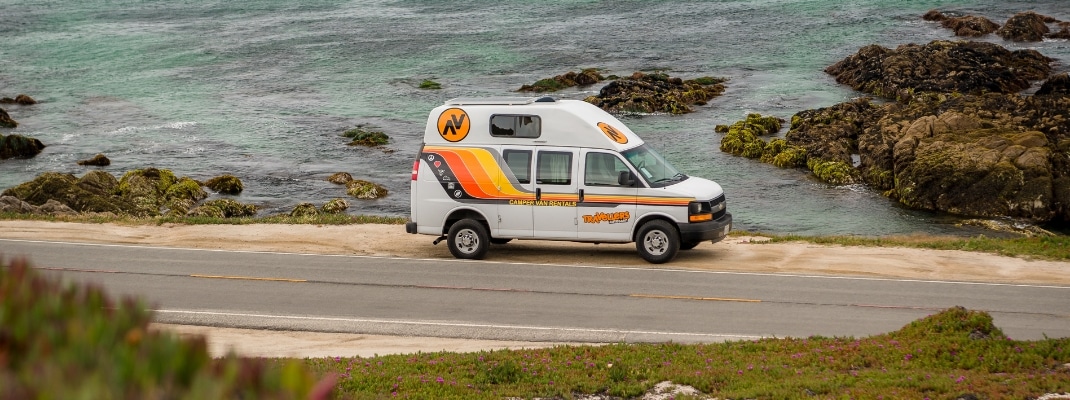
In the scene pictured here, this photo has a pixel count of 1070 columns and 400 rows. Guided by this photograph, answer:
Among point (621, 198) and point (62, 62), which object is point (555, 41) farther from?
point (621, 198)

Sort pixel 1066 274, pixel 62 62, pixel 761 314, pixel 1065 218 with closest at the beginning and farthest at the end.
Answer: pixel 761 314
pixel 1066 274
pixel 1065 218
pixel 62 62

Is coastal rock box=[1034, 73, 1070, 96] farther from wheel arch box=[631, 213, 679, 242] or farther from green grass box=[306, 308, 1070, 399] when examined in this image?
green grass box=[306, 308, 1070, 399]

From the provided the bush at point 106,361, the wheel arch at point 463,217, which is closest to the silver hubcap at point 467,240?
the wheel arch at point 463,217

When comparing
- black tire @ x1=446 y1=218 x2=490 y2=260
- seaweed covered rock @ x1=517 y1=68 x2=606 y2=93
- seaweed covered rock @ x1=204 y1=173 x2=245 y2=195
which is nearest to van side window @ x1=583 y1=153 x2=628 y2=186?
black tire @ x1=446 y1=218 x2=490 y2=260

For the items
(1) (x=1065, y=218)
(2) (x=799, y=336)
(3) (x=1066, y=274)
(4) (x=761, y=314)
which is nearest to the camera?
(2) (x=799, y=336)

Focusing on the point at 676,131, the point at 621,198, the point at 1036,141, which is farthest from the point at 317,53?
the point at 621,198

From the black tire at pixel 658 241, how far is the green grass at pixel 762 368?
6.26m

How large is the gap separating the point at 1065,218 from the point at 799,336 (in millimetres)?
19521

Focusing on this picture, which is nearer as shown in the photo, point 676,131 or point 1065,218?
point 1065,218

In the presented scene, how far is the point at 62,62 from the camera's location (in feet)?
259

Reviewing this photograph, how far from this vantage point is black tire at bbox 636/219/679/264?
21.2 meters

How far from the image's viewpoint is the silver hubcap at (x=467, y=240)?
71.9ft

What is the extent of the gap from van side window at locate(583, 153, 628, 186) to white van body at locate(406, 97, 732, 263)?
0.02 metres

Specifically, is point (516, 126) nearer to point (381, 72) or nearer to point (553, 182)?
point (553, 182)
